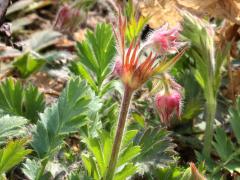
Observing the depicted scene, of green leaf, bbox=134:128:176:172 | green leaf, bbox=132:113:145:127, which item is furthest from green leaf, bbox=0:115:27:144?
green leaf, bbox=132:113:145:127

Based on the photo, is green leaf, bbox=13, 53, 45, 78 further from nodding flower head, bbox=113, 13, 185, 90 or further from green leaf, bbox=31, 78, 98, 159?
nodding flower head, bbox=113, 13, 185, 90

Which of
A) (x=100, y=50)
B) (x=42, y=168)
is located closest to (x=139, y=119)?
(x=100, y=50)

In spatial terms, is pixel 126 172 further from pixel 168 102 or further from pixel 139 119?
pixel 139 119

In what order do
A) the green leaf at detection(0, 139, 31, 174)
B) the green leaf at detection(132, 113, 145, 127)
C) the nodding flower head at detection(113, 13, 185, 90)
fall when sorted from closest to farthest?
the nodding flower head at detection(113, 13, 185, 90) → the green leaf at detection(0, 139, 31, 174) → the green leaf at detection(132, 113, 145, 127)

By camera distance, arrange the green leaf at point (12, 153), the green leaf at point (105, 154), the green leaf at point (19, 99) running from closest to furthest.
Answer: the green leaf at point (12, 153) < the green leaf at point (105, 154) < the green leaf at point (19, 99)

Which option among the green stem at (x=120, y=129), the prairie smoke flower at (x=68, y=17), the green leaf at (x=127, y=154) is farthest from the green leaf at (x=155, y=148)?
the prairie smoke flower at (x=68, y=17)

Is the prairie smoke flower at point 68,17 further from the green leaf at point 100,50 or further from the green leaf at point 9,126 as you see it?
the green leaf at point 9,126

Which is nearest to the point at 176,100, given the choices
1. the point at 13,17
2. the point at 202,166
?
the point at 202,166
